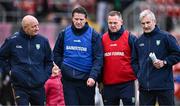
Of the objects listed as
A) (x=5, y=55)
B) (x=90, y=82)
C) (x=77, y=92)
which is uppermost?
(x=5, y=55)

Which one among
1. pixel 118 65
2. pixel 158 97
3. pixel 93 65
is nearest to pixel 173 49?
pixel 158 97

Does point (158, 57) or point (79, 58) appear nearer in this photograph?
point (158, 57)

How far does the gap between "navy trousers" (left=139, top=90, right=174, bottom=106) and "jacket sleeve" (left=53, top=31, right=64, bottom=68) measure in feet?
5.48

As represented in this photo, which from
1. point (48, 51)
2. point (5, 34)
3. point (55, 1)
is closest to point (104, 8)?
point (55, 1)

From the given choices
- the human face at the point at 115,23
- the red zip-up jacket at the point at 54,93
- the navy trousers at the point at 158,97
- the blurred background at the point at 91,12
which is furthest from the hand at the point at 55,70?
the blurred background at the point at 91,12

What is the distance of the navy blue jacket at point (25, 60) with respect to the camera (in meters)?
14.1

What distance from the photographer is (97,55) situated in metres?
14.2

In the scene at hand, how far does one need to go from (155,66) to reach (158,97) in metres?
0.61

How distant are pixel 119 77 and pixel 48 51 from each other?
55.0 inches

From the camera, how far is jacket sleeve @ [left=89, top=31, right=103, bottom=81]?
14031 millimetres

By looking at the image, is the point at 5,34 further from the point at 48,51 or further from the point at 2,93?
the point at 48,51

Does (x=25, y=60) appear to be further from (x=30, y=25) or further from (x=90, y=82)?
(x=90, y=82)

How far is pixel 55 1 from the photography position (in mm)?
25906

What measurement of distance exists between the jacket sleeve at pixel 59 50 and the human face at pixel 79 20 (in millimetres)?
393
